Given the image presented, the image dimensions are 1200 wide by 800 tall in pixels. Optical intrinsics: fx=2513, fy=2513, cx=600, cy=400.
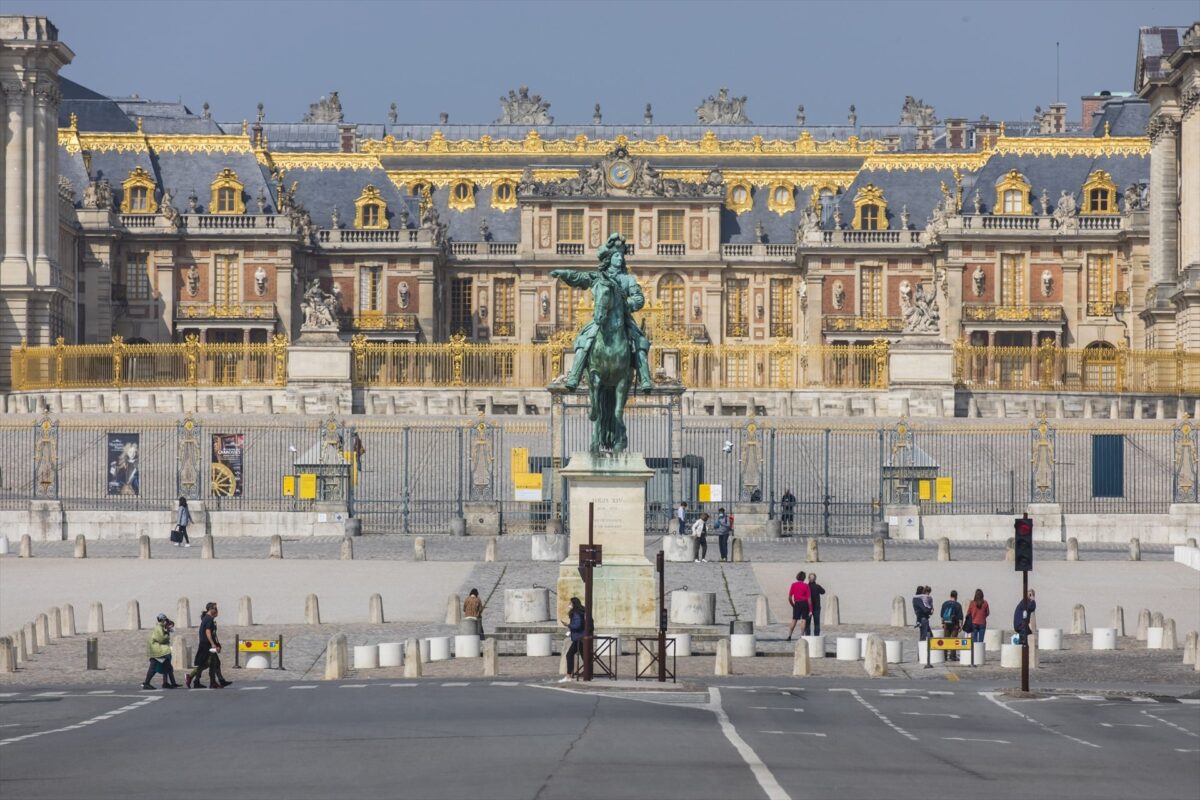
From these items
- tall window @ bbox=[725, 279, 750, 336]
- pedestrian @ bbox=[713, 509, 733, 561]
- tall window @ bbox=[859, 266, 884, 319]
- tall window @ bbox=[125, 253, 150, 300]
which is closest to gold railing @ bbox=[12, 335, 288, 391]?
tall window @ bbox=[125, 253, 150, 300]

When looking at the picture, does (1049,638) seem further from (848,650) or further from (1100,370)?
(1100,370)

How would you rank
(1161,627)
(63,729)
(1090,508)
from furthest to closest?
1. (1090,508)
2. (1161,627)
3. (63,729)

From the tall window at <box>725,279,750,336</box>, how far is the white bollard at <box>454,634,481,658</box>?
6536 cm

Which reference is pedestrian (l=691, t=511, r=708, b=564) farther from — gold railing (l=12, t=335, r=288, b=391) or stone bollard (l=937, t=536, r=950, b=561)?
gold railing (l=12, t=335, r=288, b=391)

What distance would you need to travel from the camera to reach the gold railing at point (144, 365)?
80062 mm

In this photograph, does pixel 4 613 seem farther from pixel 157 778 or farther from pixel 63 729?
pixel 157 778

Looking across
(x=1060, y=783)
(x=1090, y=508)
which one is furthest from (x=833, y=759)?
(x=1090, y=508)

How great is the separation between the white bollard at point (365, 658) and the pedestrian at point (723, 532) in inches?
653

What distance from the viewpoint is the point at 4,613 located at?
1892 inches

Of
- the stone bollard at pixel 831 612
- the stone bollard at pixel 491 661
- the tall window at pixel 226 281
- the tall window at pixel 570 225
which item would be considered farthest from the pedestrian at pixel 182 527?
the tall window at pixel 570 225

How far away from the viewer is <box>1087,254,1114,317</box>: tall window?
101 metres

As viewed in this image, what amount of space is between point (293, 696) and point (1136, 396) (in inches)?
1924

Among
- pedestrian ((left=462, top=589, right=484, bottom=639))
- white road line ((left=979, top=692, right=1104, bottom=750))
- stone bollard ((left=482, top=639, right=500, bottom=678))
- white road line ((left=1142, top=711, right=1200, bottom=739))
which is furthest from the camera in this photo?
pedestrian ((left=462, top=589, right=484, bottom=639))

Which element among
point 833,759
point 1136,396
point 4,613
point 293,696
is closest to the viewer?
point 833,759
